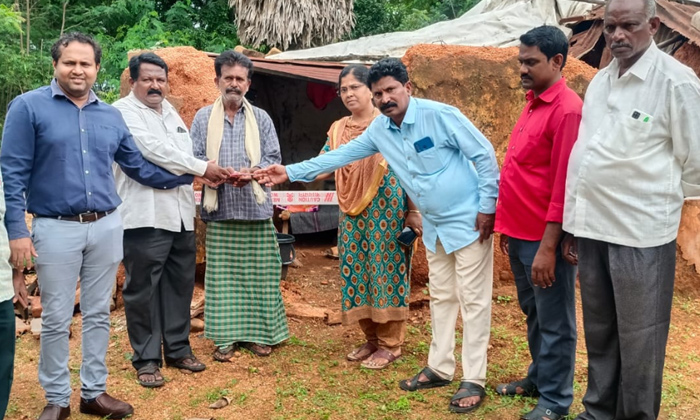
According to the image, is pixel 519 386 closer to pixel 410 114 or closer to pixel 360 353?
pixel 360 353

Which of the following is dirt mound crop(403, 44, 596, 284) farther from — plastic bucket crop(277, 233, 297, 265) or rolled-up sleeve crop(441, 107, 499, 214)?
rolled-up sleeve crop(441, 107, 499, 214)

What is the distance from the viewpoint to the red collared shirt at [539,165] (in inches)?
124

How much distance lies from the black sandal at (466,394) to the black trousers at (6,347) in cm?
228

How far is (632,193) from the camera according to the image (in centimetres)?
284

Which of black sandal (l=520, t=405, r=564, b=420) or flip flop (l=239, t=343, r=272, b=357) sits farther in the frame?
flip flop (l=239, t=343, r=272, b=357)

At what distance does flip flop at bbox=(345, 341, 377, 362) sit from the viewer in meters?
4.59

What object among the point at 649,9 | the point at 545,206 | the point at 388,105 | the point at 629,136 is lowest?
the point at 545,206

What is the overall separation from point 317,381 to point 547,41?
2504 mm

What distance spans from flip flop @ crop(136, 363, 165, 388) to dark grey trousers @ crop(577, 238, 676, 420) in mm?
2564

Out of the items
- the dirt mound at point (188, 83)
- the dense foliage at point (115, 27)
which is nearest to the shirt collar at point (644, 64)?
the dirt mound at point (188, 83)

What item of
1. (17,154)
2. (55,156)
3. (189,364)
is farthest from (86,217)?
(189,364)

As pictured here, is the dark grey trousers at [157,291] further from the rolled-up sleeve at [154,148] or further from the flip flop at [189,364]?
the rolled-up sleeve at [154,148]

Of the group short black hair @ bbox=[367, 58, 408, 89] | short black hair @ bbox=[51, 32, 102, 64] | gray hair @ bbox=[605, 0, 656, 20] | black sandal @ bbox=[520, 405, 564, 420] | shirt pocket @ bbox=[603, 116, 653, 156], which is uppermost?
gray hair @ bbox=[605, 0, 656, 20]

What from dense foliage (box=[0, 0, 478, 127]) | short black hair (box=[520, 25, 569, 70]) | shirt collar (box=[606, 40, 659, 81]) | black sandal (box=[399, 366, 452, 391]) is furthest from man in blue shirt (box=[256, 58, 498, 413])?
dense foliage (box=[0, 0, 478, 127])
